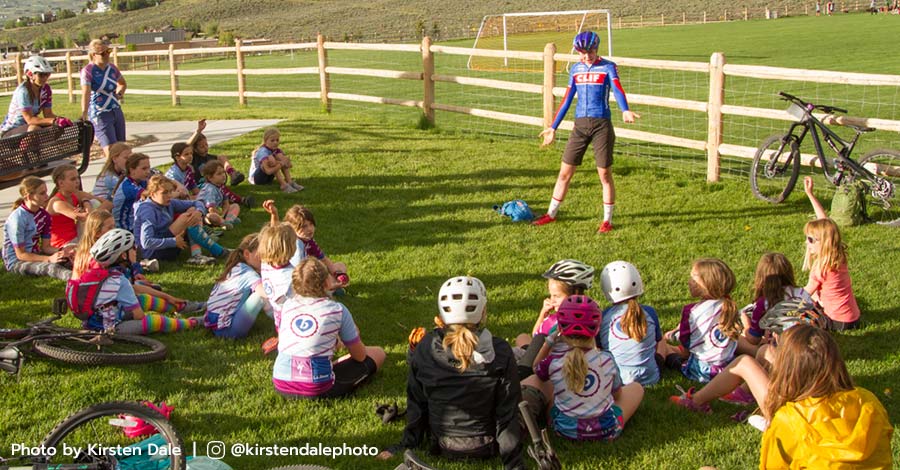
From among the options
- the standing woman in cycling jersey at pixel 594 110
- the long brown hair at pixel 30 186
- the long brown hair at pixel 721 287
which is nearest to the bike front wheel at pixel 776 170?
the standing woman in cycling jersey at pixel 594 110

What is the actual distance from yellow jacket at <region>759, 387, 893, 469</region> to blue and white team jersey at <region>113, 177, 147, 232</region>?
685 centimetres

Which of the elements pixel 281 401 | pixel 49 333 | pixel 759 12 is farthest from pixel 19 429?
pixel 759 12

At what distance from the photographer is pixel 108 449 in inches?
152

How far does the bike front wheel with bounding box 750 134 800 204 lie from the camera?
32.6 ft

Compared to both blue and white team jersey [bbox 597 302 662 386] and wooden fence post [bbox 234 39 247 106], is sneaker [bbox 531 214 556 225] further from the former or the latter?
wooden fence post [bbox 234 39 247 106]

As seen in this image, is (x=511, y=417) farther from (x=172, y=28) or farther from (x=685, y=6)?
(x=172, y=28)

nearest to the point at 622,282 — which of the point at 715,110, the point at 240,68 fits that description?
the point at 715,110

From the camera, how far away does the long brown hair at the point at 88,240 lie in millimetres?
6262

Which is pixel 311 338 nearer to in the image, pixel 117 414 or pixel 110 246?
pixel 117 414

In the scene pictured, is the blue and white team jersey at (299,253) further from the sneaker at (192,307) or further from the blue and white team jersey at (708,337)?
the blue and white team jersey at (708,337)

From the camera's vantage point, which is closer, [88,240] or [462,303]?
[462,303]

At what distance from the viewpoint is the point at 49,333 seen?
5863mm

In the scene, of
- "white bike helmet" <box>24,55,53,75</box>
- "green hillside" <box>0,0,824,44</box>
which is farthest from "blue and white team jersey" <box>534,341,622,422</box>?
"green hillside" <box>0,0,824,44</box>

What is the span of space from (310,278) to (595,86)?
4796 mm
